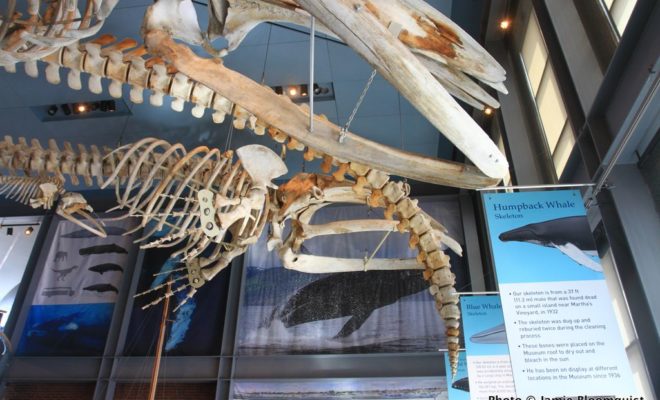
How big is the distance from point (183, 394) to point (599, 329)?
918 cm

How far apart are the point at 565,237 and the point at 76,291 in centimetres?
1102

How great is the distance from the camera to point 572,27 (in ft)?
16.3

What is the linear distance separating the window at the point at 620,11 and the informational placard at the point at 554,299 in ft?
5.83

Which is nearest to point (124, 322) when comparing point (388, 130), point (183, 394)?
point (183, 394)

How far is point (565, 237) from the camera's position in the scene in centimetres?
349

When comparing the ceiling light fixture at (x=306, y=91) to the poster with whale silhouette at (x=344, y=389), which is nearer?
the ceiling light fixture at (x=306, y=91)

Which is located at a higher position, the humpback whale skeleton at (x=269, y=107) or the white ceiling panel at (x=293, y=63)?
the white ceiling panel at (x=293, y=63)

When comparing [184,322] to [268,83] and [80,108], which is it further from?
[268,83]

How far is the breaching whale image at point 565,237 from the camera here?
342 cm

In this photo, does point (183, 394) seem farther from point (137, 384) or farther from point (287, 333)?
point (287, 333)

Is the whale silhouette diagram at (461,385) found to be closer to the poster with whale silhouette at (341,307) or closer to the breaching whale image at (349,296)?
the poster with whale silhouette at (341,307)

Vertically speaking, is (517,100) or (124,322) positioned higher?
(517,100)

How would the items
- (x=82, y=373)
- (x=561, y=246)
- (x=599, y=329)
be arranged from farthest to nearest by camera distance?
(x=82, y=373)
(x=561, y=246)
(x=599, y=329)

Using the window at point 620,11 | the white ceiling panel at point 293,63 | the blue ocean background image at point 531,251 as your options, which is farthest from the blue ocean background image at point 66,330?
the window at point 620,11
